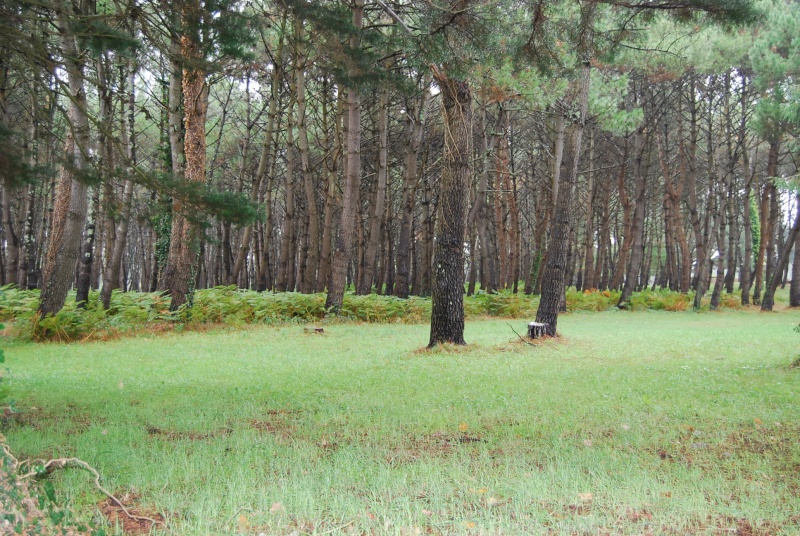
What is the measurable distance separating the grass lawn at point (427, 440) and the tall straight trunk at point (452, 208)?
3.10ft

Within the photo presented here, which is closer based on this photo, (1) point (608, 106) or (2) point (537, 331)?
(2) point (537, 331)

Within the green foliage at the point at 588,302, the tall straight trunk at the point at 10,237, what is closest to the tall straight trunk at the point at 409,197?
the green foliage at the point at 588,302

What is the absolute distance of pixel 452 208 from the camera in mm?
9500

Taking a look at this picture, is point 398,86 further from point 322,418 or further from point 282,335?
point 282,335

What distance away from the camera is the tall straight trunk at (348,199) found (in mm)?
14016

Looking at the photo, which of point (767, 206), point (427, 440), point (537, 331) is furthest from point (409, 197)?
point (767, 206)

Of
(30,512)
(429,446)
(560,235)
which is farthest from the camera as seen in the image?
(560,235)

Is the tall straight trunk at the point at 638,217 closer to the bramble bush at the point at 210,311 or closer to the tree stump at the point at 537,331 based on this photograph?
the bramble bush at the point at 210,311

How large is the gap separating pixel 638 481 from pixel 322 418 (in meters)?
2.67

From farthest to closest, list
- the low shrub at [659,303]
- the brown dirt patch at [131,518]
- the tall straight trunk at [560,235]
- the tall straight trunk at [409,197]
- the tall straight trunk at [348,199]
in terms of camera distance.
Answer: the low shrub at [659,303], the tall straight trunk at [409,197], the tall straight trunk at [348,199], the tall straight trunk at [560,235], the brown dirt patch at [131,518]

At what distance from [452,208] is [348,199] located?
546cm

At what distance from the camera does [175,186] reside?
517 centimetres

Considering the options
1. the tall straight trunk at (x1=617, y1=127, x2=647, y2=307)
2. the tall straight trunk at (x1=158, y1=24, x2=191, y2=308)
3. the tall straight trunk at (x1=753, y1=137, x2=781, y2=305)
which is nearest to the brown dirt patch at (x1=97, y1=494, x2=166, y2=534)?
the tall straight trunk at (x1=158, y1=24, x2=191, y2=308)

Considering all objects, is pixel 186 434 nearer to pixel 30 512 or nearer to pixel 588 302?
pixel 30 512
